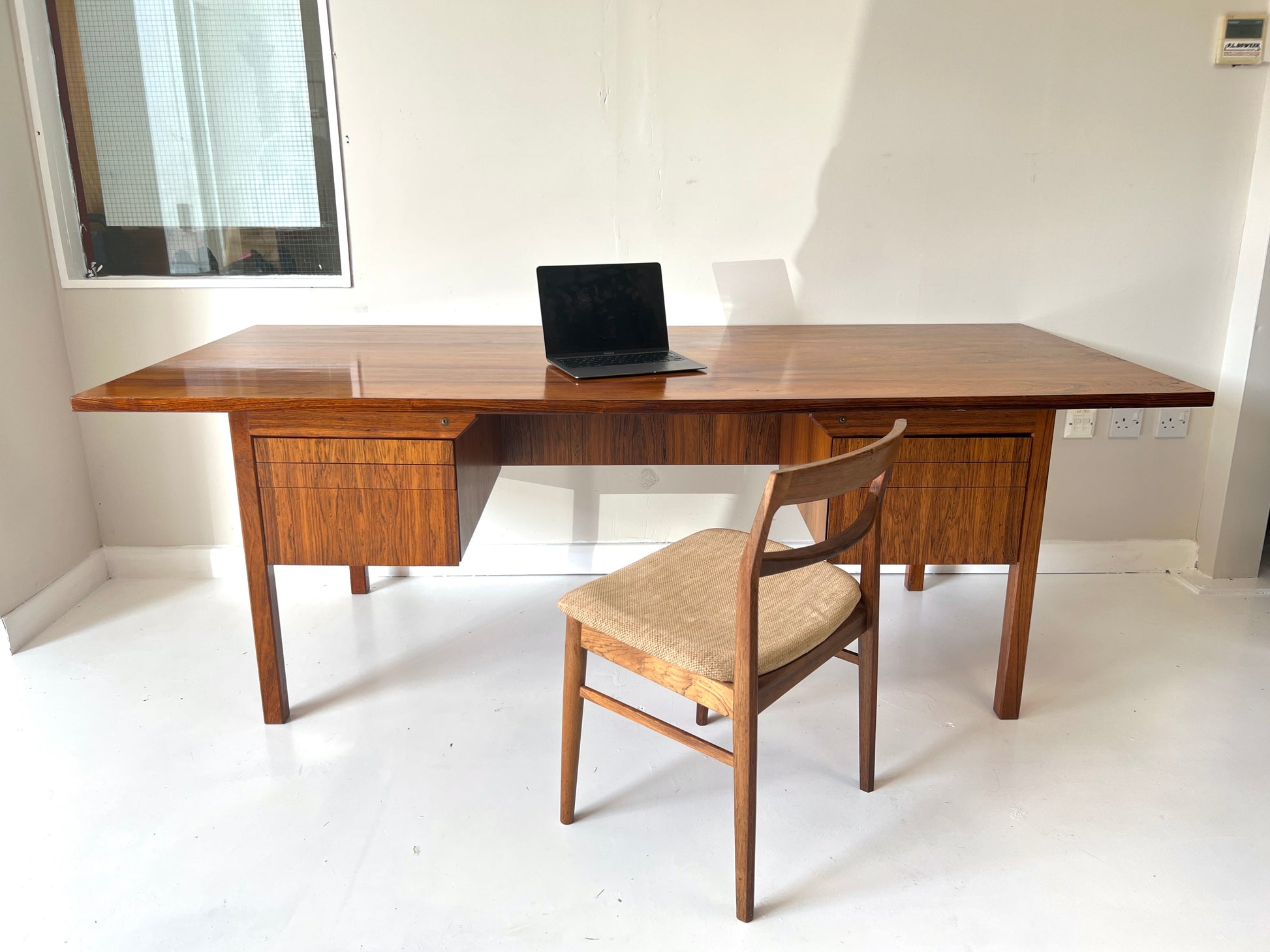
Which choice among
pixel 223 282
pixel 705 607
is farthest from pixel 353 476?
pixel 223 282

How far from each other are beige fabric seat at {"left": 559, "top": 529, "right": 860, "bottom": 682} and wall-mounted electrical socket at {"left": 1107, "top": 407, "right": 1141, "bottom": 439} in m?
1.36

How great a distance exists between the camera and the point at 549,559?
2.56 metres

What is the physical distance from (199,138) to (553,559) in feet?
4.80

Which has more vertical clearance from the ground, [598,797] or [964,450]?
[964,450]

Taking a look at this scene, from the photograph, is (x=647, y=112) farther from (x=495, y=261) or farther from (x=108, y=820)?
(x=108, y=820)

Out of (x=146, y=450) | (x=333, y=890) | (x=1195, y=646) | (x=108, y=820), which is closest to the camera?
(x=333, y=890)

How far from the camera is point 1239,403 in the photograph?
2379mm

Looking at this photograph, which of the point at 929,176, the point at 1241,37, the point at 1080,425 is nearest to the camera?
the point at 1241,37

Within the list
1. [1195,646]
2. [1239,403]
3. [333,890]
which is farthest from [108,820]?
[1239,403]

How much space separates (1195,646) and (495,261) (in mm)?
2035

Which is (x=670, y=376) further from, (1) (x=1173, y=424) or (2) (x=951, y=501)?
(1) (x=1173, y=424)

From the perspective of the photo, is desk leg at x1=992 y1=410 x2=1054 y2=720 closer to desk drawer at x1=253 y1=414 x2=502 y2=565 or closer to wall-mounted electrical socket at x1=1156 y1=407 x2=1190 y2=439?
wall-mounted electrical socket at x1=1156 y1=407 x2=1190 y2=439

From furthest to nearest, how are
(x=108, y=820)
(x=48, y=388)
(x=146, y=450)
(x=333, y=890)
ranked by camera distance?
(x=146, y=450) < (x=48, y=388) < (x=108, y=820) < (x=333, y=890)

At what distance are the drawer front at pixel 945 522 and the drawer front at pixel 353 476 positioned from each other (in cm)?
78
